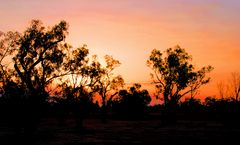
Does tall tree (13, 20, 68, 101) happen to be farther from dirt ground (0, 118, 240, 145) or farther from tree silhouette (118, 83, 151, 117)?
tree silhouette (118, 83, 151, 117)

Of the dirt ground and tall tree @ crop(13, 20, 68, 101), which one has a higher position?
tall tree @ crop(13, 20, 68, 101)

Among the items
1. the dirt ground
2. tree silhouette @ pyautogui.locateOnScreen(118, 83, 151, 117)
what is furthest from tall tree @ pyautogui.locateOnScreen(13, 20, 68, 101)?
tree silhouette @ pyautogui.locateOnScreen(118, 83, 151, 117)

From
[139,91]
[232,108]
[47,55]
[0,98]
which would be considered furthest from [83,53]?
[139,91]

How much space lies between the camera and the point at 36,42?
4862 cm

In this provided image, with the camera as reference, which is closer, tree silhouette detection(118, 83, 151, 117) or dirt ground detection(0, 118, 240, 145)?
dirt ground detection(0, 118, 240, 145)

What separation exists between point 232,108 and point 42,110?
6295 centimetres

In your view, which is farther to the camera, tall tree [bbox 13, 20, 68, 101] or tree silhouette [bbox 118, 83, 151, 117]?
tree silhouette [bbox 118, 83, 151, 117]

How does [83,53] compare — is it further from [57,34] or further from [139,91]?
[139,91]

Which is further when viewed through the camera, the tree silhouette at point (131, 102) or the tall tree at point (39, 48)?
the tree silhouette at point (131, 102)

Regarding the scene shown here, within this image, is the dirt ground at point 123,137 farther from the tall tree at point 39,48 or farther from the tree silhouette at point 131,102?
the tree silhouette at point 131,102

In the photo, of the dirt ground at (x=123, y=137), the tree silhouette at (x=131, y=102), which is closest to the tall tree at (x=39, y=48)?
the dirt ground at (x=123, y=137)

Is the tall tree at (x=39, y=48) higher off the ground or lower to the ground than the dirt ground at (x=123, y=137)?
higher

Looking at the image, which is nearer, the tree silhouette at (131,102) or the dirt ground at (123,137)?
the dirt ground at (123,137)

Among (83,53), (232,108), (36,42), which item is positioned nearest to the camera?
(36,42)
